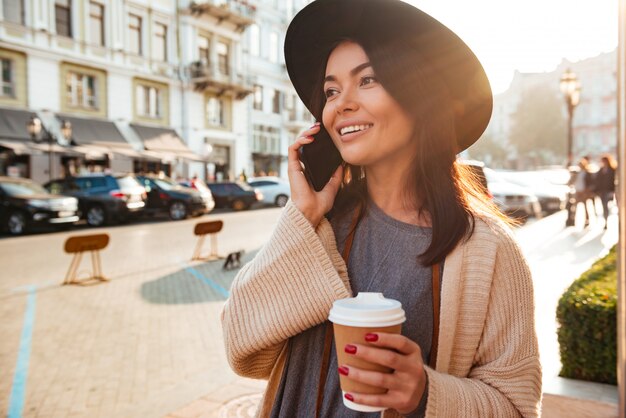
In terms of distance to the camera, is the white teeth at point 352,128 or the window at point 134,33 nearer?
the white teeth at point 352,128

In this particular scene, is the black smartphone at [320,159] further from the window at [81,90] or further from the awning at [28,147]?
the window at [81,90]

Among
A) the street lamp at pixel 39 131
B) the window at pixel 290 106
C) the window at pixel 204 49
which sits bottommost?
the street lamp at pixel 39 131

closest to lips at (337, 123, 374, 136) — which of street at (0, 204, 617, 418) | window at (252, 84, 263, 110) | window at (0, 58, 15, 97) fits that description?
street at (0, 204, 617, 418)

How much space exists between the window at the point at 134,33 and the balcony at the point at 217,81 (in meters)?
3.26

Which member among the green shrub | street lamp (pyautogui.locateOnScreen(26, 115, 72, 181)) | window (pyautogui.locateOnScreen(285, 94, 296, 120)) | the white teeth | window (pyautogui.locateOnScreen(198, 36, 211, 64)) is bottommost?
the green shrub

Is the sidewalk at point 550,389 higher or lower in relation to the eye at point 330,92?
lower

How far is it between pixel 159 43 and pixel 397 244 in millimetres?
31143

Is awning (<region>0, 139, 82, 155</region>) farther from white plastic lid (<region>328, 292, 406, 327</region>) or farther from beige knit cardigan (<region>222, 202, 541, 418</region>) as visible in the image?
white plastic lid (<region>328, 292, 406, 327</region>)

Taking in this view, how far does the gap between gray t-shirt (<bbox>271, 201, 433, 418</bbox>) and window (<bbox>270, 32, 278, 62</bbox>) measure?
3931 cm

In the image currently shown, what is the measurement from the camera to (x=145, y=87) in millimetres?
29047

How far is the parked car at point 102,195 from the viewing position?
1675cm

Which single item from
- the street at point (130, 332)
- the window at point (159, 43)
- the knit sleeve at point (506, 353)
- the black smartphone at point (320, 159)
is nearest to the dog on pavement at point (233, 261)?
the street at point (130, 332)

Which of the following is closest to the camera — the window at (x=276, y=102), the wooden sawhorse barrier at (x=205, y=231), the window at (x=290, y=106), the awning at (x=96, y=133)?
the wooden sawhorse barrier at (x=205, y=231)

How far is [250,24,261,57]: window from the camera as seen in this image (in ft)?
123
